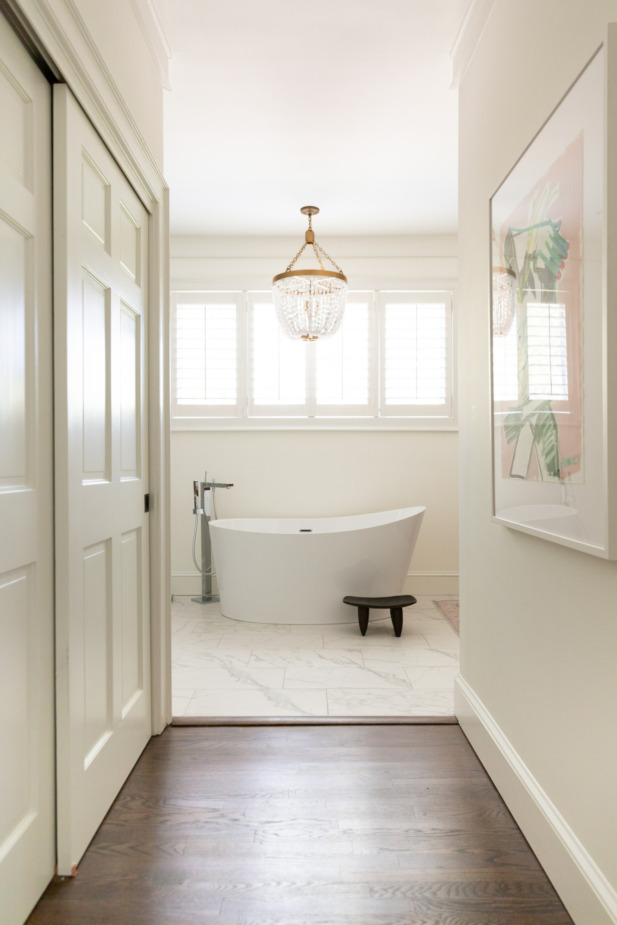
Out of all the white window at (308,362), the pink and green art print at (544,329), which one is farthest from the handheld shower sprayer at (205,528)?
the pink and green art print at (544,329)

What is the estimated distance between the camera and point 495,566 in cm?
219

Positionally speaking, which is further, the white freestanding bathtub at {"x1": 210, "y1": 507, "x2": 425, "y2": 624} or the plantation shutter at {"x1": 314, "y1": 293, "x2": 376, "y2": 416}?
the plantation shutter at {"x1": 314, "y1": 293, "x2": 376, "y2": 416}

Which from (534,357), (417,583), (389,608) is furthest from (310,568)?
(534,357)

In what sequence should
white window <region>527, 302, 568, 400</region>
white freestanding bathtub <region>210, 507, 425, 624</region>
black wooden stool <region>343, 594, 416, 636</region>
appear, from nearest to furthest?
1. white window <region>527, 302, 568, 400</region>
2. black wooden stool <region>343, 594, 416, 636</region>
3. white freestanding bathtub <region>210, 507, 425, 624</region>

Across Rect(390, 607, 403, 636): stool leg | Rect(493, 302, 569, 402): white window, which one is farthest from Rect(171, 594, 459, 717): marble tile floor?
Rect(493, 302, 569, 402): white window

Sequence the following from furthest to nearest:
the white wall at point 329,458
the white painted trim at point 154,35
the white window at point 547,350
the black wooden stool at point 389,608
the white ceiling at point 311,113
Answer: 1. the white wall at point 329,458
2. the black wooden stool at point 389,608
3. the white ceiling at point 311,113
4. the white painted trim at point 154,35
5. the white window at point 547,350

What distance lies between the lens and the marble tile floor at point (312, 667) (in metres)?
2.81

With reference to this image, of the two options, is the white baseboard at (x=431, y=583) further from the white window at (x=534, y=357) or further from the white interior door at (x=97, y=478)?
the white window at (x=534, y=357)

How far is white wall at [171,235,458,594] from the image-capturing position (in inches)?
193

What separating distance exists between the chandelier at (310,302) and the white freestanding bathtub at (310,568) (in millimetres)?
1279

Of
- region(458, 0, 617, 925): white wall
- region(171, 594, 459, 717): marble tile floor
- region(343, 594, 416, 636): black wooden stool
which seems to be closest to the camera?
region(458, 0, 617, 925): white wall

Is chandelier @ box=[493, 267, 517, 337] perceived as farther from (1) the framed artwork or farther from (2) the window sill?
(2) the window sill

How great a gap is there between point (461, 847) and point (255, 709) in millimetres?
1175

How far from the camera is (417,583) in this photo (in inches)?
193
